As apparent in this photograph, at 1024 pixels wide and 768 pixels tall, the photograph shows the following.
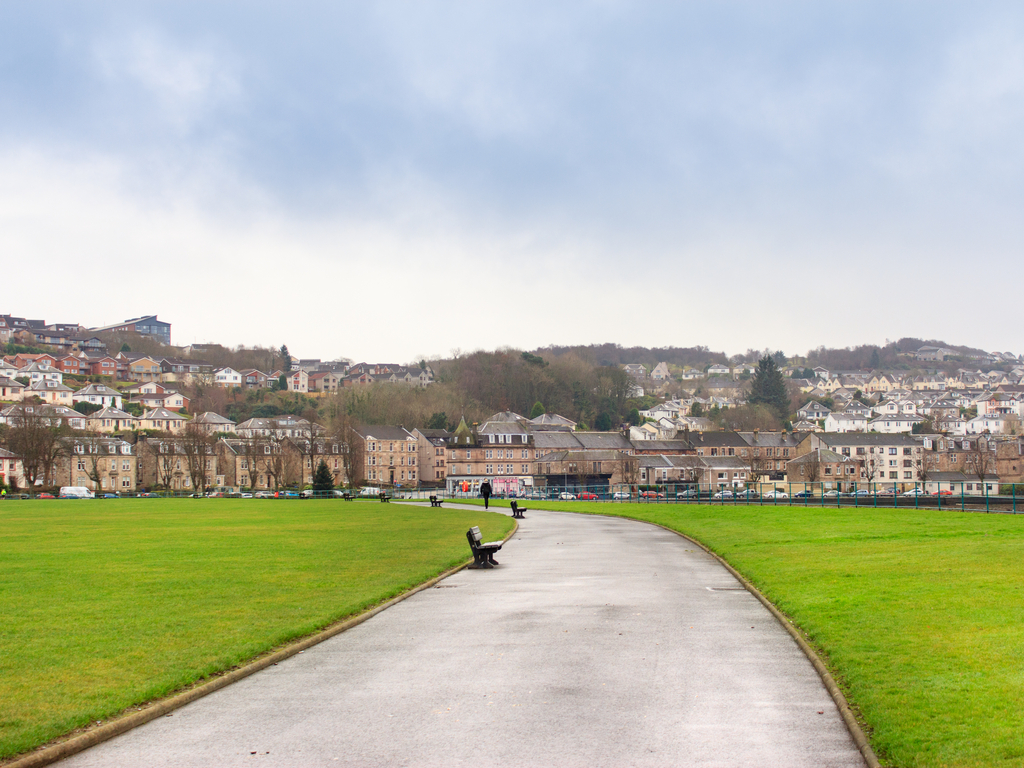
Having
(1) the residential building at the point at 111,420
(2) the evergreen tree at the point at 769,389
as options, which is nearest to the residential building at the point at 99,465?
(1) the residential building at the point at 111,420

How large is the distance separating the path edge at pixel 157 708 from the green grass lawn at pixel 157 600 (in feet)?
0.74

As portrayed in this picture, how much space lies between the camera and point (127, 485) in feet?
399

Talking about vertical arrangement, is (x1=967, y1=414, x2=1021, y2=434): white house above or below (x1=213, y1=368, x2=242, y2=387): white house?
below

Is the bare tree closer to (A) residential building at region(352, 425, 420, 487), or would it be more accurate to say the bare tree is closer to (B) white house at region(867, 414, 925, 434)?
(A) residential building at region(352, 425, 420, 487)

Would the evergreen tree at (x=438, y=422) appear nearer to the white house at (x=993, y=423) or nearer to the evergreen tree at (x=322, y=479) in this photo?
the evergreen tree at (x=322, y=479)

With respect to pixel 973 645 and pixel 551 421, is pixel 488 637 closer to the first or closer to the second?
pixel 973 645

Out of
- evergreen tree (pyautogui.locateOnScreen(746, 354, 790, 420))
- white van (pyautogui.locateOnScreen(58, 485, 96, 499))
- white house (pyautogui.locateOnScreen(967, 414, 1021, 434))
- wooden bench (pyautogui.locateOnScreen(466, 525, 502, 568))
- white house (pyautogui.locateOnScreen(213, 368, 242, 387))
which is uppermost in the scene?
white house (pyautogui.locateOnScreen(213, 368, 242, 387))

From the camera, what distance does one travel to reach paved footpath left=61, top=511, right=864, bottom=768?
8.01 metres

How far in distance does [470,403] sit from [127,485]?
5954 centimetres

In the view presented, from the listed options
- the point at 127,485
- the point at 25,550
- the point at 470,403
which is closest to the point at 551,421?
the point at 470,403

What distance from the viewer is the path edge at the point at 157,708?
7.89 metres

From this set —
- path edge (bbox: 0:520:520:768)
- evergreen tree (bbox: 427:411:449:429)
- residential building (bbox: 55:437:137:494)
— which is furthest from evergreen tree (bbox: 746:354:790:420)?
path edge (bbox: 0:520:520:768)

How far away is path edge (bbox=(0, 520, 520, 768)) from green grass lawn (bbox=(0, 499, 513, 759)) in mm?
225

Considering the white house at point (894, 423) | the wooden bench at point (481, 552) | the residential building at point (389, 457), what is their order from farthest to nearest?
1. the white house at point (894, 423)
2. the residential building at point (389, 457)
3. the wooden bench at point (481, 552)
